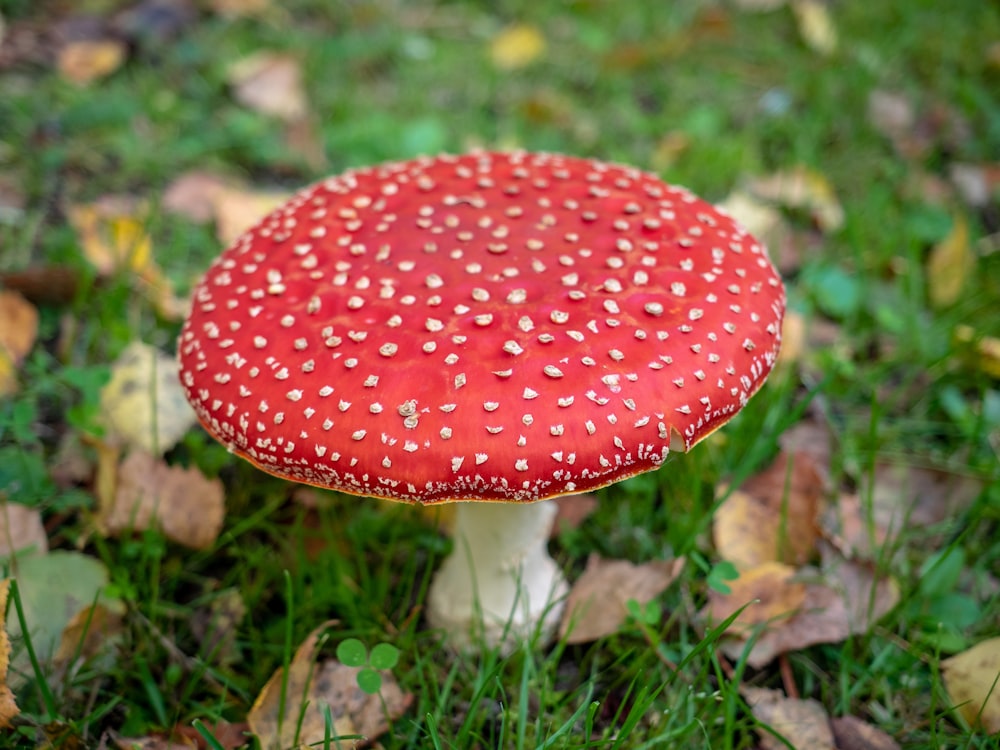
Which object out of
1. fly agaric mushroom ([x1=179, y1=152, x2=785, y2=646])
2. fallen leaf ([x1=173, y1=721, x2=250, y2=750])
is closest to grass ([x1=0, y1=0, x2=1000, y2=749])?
fallen leaf ([x1=173, y1=721, x2=250, y2=750])

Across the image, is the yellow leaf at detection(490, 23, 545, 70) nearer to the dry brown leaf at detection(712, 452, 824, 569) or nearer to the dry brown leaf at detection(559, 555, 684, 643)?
the dry brown leaf at detection(712, 452, 824, 569)

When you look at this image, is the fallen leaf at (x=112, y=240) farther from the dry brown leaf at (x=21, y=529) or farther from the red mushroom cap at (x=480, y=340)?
the red mushroom cap at (x=480, y=340)

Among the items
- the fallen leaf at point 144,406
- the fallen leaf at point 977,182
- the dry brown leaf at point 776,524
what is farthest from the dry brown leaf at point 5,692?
the fallen leaf at point 977,182

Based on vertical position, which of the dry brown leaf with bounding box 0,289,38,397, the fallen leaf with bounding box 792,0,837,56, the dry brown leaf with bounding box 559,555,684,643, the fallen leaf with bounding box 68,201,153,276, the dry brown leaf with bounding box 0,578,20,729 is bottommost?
the dry brown leaf with bounding box 559,555,684,643

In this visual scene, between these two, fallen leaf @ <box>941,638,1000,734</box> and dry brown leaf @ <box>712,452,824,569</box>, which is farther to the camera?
dry brown leaf @ <box>712,452,824,569</box>

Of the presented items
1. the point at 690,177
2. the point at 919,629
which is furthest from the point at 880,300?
the point at 919,629
